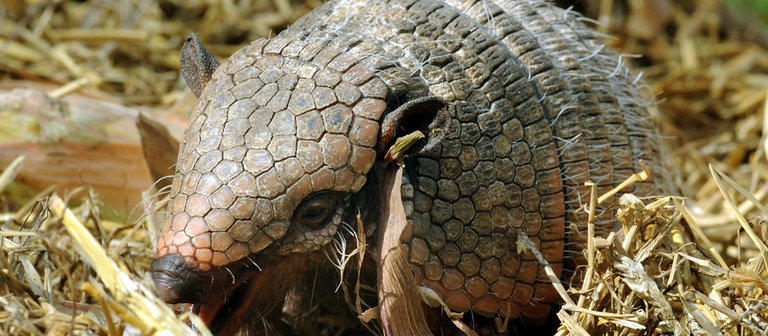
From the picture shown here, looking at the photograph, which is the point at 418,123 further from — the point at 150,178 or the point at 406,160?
the point at 150,178

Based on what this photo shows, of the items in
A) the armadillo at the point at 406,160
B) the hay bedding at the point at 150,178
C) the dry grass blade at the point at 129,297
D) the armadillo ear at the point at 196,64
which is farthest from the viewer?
the armadillo ear at the point at 196,64

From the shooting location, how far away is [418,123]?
11.0ft

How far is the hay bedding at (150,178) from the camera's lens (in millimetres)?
3410

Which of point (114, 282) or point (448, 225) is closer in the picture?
point (114, 282)

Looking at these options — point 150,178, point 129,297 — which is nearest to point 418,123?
point 129,297

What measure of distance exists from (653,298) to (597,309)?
0.23m

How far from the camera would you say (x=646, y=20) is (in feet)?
27.6

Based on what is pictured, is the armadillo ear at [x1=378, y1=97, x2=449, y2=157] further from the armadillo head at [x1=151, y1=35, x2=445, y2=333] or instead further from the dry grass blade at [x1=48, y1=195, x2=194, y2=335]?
the dry grass blade at [x1=48, y1=195, x2=194, y2=335]

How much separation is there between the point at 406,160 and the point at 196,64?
92cm

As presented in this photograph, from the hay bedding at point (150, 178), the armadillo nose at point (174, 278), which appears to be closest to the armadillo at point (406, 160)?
the armadillo nose at point (174, 278)

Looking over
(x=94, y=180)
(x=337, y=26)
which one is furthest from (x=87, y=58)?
(x=337, y=26)

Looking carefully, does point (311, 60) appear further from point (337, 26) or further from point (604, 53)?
point (604, 53)

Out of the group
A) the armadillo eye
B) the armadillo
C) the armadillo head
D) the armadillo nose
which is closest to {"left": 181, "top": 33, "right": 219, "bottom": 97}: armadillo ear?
the armadillo

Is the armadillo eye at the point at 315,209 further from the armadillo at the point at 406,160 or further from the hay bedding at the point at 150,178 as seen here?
the hay bedding at the point at 150,178
